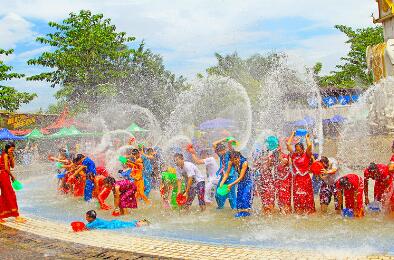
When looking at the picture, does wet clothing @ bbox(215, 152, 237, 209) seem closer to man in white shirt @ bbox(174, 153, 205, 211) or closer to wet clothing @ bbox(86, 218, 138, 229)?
man in white shirt @ bbox(174, 153, 205, 211)

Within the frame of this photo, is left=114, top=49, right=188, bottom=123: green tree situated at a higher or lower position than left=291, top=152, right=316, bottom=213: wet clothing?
higher

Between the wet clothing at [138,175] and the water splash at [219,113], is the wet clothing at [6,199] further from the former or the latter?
the water splash at [219,113]

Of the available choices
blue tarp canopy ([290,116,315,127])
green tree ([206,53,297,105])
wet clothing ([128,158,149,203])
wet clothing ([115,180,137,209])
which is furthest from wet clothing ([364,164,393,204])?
green tree ([206,53,297,105])

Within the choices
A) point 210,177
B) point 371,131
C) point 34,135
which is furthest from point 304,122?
point 210,177

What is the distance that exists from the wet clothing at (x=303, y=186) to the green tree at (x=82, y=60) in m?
25.4

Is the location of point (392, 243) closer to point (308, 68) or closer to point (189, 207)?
point (189, 207)

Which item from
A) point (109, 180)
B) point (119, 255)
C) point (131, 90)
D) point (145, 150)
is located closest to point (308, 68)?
point (145, 150)

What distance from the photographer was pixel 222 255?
6.06 m

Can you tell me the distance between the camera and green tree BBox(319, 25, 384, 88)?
34.4m

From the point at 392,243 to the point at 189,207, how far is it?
4.80 meters

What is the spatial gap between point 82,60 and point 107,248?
92.3 feet

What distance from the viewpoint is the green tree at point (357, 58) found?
34.4m

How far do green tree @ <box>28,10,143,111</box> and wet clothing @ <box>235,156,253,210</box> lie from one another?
976 inches

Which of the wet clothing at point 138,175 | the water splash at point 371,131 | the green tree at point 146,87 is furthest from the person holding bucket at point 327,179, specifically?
the green tree at point 146,87
